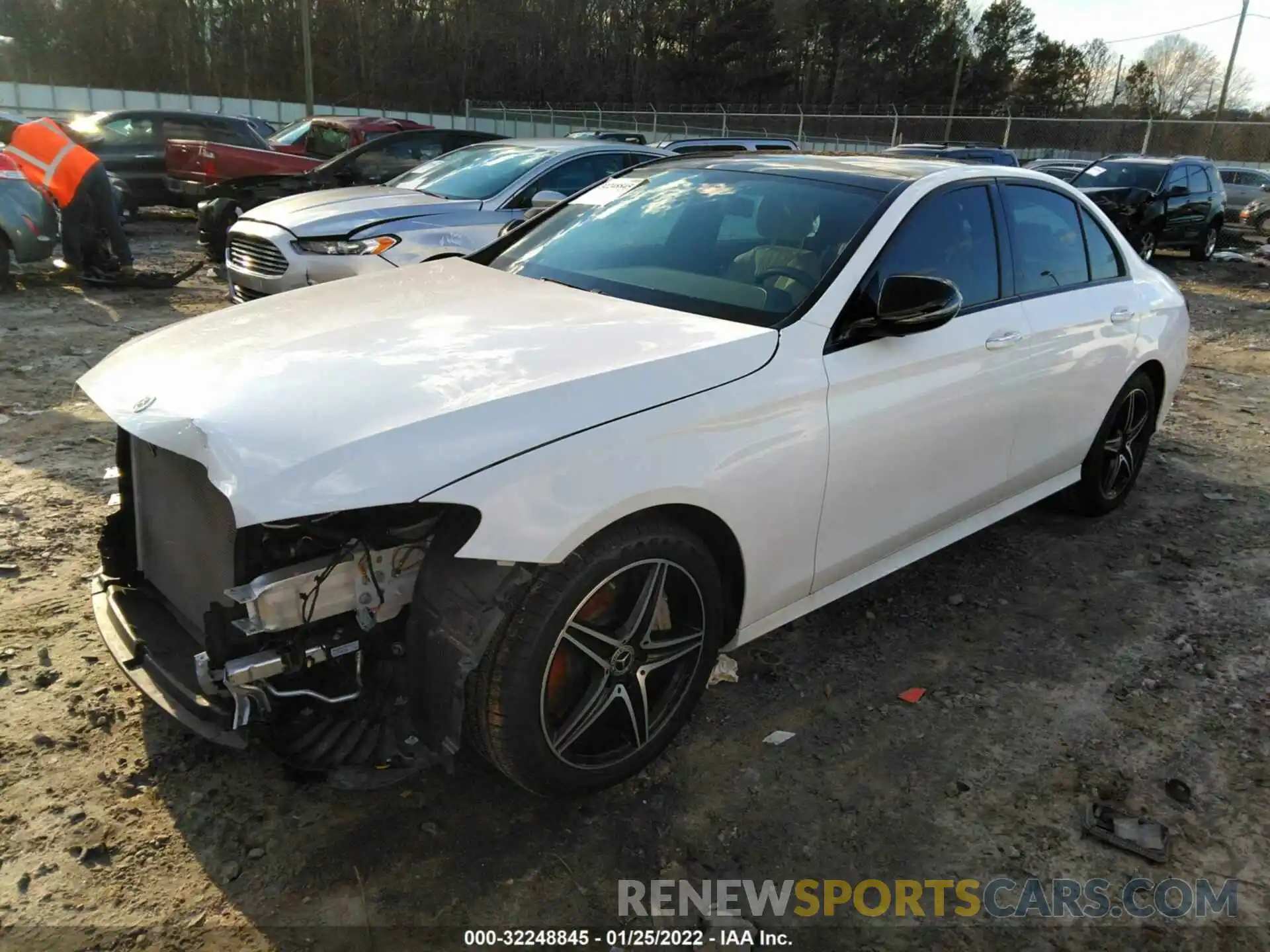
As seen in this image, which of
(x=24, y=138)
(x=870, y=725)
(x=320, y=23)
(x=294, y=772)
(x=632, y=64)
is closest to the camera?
(x=294, y=772)

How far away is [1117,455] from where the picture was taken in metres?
4.78

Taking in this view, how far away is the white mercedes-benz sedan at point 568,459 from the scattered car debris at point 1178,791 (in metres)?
1.11

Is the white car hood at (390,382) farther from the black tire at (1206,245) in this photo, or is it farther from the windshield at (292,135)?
the black tire at (1206,245)

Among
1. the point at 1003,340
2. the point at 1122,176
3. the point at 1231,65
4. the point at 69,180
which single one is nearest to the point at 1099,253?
the point at 1003,340

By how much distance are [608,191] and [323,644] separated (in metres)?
2.56

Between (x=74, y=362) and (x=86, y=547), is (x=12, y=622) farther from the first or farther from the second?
(x=74, y=362)

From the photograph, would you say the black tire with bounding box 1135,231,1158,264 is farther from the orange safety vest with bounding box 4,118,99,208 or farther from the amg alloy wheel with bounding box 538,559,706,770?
the amg alloy wheel with bounding box 538,559,706,770

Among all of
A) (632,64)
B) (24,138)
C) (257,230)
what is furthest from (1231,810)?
(632,64)

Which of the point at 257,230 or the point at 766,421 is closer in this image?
the point at 766,421

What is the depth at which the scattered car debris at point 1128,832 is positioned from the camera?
2602mm

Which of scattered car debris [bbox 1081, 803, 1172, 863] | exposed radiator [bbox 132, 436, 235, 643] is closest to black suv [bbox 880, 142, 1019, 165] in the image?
scattered car debris [bbox 1081, 803, 1172, 863]

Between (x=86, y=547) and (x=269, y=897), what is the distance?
2351mm

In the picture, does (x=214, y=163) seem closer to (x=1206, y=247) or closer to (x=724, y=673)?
(x=724, y=673)

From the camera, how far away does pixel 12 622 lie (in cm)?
337
